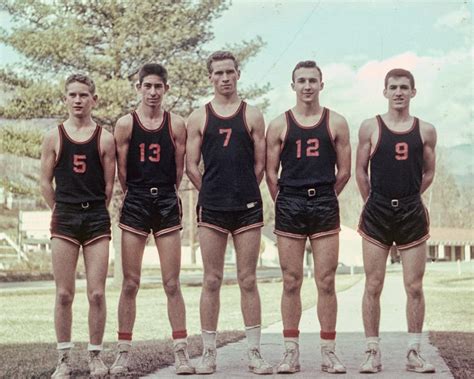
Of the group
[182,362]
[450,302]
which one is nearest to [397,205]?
[182,362]

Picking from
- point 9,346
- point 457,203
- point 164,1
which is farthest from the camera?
point 164,1

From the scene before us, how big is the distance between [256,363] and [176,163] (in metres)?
1.30

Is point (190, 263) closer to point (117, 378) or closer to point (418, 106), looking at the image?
point (418, 106)

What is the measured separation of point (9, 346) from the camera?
7.43 m

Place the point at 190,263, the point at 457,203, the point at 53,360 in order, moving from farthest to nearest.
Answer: the point at 190,263 → the point at 457,203 → the point at 53,360

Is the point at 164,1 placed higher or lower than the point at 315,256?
higher

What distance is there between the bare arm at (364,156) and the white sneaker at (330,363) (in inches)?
38.7

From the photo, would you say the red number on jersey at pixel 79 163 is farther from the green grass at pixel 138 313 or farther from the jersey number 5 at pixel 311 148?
the green grass at pixel 138 313

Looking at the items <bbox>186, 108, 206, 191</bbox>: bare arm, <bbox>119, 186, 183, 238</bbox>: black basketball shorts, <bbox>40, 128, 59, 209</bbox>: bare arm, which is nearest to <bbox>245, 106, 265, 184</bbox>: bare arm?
<bbox>186, 108, 206, 191</bbox>: bare arm

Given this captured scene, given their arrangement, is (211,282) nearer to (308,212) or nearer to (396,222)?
(308,212)

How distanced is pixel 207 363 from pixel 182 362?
0.15 meters

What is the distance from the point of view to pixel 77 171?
5230 millimetres

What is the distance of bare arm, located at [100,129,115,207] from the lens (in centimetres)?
530

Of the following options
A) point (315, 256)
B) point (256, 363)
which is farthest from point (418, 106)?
point (256, 363)
